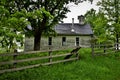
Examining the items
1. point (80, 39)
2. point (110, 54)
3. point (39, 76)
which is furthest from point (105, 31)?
point (39, 76)

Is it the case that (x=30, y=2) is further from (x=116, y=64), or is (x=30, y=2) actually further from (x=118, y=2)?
(x=118, y=2)

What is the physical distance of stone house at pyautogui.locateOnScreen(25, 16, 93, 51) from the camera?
38812 millimetres

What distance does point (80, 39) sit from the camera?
135ft

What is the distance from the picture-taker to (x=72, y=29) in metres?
41.5

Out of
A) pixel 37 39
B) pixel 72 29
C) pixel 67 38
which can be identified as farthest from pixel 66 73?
pixel 72 29

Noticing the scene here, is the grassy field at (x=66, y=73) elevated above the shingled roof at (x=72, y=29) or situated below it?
below

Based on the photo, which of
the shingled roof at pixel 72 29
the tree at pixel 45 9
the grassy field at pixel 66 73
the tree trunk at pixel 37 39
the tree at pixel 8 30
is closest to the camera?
the tree at pixel 8 30

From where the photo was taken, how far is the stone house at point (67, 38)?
38.8 m

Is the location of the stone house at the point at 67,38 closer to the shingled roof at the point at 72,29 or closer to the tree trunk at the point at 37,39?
the shingled roof at the point at 72,29

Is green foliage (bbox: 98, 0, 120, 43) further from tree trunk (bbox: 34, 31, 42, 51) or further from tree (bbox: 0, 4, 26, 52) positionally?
tree (bbox: 0, 4, 26, 52)

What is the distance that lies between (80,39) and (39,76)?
2942 centimetres

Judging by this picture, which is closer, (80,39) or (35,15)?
(35,15)

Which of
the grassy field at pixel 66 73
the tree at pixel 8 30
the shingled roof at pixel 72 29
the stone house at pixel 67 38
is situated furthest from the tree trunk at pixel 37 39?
the shingled roof at pixel 72 29

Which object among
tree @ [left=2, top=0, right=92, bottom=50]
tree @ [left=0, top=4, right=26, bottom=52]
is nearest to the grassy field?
tree @ [left=0, top=4, right=26, bottom=52]
